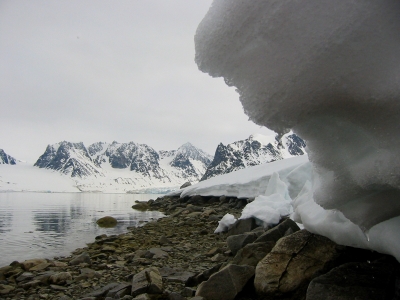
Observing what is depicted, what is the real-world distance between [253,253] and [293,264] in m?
0.66

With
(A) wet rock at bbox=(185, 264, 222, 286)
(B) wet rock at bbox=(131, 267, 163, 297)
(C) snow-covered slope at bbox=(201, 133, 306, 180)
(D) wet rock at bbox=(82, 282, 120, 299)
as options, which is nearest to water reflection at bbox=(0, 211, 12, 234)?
(D) wet rock at bbox=(82, 282, 120, 299)

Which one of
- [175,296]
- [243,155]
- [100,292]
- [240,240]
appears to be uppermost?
[243,155]

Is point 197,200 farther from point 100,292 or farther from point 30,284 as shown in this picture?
point 100,292

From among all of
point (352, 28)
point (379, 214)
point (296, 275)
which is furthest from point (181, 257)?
point (352, 28)

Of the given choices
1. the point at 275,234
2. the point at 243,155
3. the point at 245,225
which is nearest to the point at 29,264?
the point at 245,225

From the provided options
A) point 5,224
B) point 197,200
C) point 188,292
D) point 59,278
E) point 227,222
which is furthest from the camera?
point 197,200

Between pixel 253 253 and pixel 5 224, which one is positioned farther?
pixel 5 224

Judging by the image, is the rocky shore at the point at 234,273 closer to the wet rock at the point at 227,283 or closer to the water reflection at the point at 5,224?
the wet rock at the point at 227,283

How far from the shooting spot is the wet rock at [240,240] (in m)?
3.96

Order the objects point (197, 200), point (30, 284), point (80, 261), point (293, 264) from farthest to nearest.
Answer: point (197, 200) < point (80, 261) < point (30, 284) < point (293, 264)

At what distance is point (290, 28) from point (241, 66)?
300 millimetres

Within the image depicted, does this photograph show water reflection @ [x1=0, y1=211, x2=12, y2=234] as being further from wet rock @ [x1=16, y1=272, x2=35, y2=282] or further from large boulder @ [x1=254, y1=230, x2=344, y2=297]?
large boulder @ [x1=254, y1=230, x2=344, y2=297]

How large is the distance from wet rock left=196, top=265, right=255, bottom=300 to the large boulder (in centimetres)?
12

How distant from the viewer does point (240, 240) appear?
4051 millimetres
